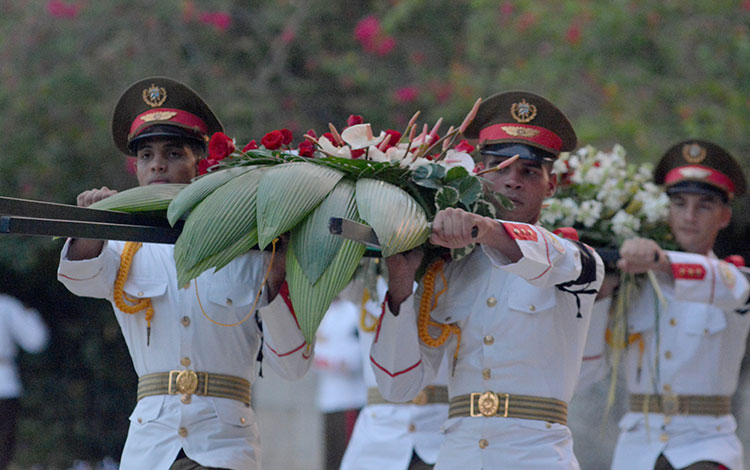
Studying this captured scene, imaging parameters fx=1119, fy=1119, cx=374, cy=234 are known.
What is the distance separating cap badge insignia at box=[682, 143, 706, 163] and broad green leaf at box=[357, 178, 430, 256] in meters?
2.50

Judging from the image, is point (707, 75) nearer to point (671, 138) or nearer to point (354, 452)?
point (671, 138)

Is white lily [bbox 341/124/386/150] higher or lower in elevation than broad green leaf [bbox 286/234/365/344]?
higher

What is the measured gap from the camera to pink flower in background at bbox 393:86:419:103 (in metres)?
9.11

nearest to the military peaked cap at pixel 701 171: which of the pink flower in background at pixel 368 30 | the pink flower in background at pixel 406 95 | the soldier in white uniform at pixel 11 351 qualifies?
the pink flower in background at pixel 406 95

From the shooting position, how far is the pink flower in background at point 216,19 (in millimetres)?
8922

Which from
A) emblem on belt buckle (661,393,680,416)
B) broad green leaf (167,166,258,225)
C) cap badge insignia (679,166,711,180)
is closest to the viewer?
broad green leaf (167,166,258,225)

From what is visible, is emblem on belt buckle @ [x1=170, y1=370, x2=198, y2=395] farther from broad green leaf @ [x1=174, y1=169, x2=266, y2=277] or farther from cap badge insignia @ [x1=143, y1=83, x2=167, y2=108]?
cap badge insignia @ [x1=143, y1=83, x2=167, y2=108]

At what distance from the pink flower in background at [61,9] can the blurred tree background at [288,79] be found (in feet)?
0.05

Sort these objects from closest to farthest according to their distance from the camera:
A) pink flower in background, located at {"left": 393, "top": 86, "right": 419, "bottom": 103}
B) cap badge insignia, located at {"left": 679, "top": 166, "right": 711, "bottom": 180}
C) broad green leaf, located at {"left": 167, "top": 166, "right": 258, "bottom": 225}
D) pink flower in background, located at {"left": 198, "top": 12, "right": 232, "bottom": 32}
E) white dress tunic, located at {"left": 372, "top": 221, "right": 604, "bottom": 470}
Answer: broad green leaf, located at {"left": 167, "top": 166, "right": 258, "bottom": 225} → white dress tunic, located at {"left": 372, "top": 221, "right": 604, "bottom": 470} → cap badge insignia, located at {"left": 679, "top": 166, "right": 711, "bottom": 180} → pink flower in background, located at {"left": 198, "top": 12, "right": 232, "bottom": 32} → pink flower in background, located at {"left": 393, "top": 86, "right": 419, "bottom": 103}

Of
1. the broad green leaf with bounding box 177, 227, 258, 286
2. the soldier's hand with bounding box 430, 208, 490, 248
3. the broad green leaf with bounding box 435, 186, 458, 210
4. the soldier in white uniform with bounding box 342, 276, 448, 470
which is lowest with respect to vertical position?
the soldier in white uniform with bounding box 342, 276, 448, 470

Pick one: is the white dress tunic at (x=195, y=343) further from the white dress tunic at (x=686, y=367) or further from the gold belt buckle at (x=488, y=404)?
the white dress tunic at (x=686, y=367)

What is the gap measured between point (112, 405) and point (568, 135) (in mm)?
5942

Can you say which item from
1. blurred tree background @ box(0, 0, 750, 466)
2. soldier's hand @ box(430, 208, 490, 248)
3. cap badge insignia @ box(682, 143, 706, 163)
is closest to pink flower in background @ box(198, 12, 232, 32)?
blurred tree background @ box(0, 0, 750, 466)

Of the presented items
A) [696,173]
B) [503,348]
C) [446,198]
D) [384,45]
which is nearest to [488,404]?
[503,348]
